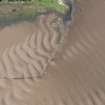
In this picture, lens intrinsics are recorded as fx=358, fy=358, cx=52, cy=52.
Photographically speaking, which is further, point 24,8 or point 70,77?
point 24,8

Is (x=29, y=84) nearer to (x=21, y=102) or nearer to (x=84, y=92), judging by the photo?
(x=21, y=102)

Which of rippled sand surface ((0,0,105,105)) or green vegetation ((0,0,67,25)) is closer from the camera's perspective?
rippled sand surface ((0,0,105,105))

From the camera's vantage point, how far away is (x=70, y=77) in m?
3.79

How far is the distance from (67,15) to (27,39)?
2.87ft

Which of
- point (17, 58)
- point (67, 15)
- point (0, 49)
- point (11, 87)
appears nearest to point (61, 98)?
point (11, 87)

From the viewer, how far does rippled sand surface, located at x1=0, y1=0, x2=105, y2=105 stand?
3.51m

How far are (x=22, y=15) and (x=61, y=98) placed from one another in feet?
6.73

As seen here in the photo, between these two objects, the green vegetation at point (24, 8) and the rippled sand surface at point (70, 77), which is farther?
the green vegetation at point (24, 8)

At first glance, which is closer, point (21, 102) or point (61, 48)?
point (21, 102)

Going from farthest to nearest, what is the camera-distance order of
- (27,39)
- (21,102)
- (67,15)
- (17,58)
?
1. (67,15)
2. (27,39)
3. (17,58)
4. (21,102)

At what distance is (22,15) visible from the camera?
523 centimetres

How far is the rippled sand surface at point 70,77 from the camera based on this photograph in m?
3.51

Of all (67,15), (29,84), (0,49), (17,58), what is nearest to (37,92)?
(29,84)

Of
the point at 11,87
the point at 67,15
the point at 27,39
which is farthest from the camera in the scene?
the point at 67,15
